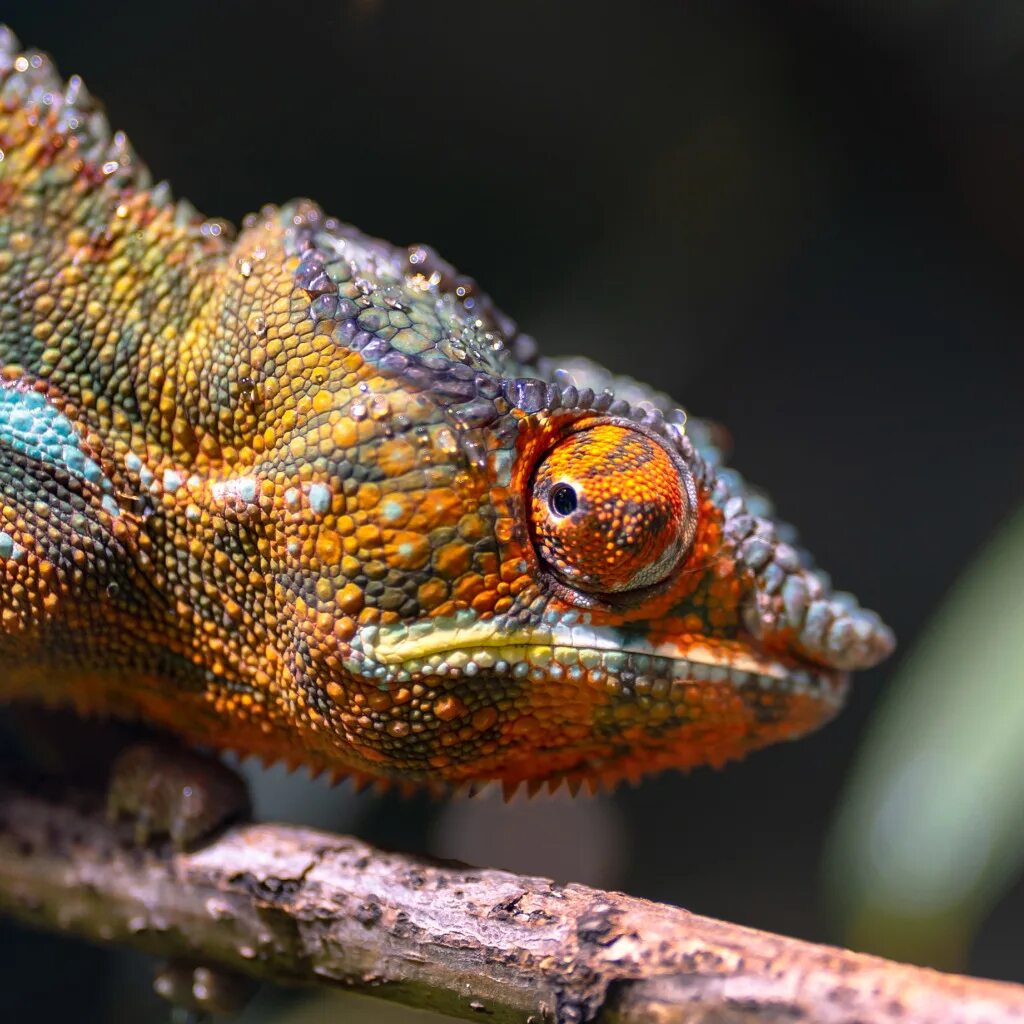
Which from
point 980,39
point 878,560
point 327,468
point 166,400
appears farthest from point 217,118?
point 878,560

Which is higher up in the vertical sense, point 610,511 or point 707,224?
point 707,224

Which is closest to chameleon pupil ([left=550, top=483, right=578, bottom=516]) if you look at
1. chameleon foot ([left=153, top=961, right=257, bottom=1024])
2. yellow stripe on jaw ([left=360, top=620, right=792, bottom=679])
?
yellow stripe on jaw ([left=360, top=620, right=792, bottom=679])

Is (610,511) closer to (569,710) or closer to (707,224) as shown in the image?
(569,710)

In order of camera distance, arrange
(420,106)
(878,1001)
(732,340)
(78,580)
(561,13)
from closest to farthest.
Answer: (878,1001)
(78,580)
(420,106)
(561,13)
(732,340)

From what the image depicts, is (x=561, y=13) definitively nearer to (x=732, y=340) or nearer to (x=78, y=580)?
(x=732, y=340)

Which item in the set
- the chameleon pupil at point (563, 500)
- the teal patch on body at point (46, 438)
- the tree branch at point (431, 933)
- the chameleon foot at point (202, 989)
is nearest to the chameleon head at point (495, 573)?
the chameleon pupil at point (563, 500)

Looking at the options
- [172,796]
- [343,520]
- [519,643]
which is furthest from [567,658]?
[172,796]
